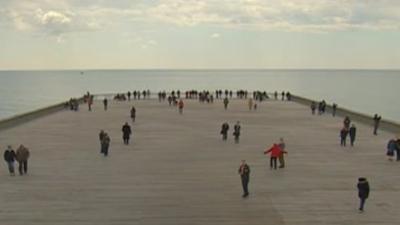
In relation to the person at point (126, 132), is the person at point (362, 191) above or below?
below

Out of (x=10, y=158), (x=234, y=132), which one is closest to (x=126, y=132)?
(x=234, y=132)

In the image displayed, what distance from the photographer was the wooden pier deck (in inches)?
596

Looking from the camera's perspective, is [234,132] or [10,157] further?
[234,132]

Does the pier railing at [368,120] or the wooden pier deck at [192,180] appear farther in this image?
the pier railing at [368,120]

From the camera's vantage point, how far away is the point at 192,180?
64.4 feet

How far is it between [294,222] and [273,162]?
8.47 meters

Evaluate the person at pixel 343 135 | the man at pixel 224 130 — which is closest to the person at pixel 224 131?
the man at pixel 224 130

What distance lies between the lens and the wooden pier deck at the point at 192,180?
15148 millimetres

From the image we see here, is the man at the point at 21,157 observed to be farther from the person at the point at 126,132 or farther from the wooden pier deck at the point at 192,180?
the person at the point at 126,132

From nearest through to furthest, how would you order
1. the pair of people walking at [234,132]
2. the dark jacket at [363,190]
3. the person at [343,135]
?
1. the dark jacket at [363,190]
2. the person at [343,135]
3. the pair of people walking at [234,132]

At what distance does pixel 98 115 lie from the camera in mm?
46469

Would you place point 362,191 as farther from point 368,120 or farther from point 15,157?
point 368,120

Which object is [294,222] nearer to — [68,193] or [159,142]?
[68,193]

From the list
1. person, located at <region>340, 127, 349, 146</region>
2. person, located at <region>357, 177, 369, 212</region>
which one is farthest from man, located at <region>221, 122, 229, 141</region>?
person, located at <region>357, 177, 369, 212</region>
